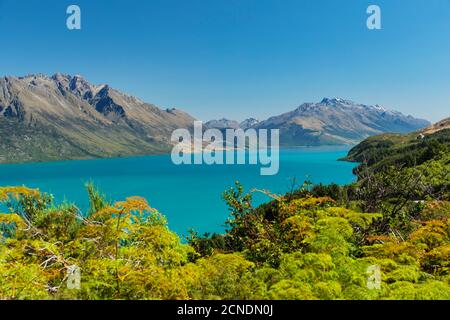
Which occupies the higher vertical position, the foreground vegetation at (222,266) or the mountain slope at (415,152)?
the mountain slope at (415,152)

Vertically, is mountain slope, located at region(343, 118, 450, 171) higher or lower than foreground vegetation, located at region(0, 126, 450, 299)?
higher

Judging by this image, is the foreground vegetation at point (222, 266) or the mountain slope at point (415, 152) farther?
the mountain slope at point (415, 152)

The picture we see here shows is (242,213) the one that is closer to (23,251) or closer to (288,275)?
(288,275)

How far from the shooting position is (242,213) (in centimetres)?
1389

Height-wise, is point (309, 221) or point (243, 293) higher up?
point (309, 221)

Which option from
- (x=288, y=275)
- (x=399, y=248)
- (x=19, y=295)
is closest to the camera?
(x=19, y=295)

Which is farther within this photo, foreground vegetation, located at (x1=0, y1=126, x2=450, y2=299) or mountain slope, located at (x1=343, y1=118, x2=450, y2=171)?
mountain slope, located at (x1=343, y1=118, x2=450, y2=171)

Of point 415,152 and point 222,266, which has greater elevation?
point 415,152

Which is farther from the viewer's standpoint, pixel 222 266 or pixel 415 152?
pixel 415 152
